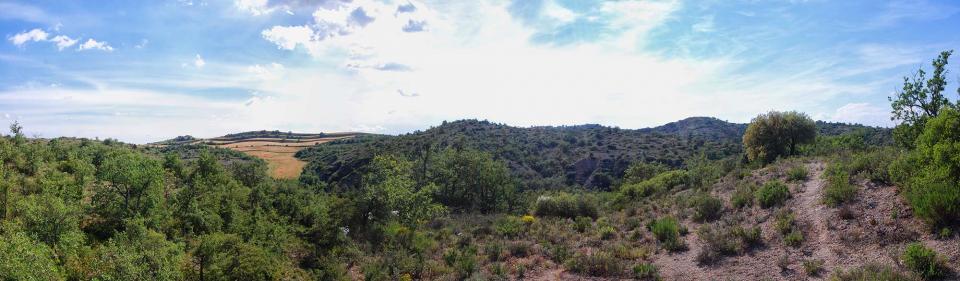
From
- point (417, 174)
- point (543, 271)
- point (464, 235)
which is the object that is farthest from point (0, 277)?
point (417, 174)

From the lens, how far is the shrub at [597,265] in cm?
1709

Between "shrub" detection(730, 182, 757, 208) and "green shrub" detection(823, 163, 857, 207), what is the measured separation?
2976 millimetres

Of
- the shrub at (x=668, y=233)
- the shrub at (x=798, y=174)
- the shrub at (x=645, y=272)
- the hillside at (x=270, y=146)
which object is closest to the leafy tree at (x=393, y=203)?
the shrub at (x=668, y=233)

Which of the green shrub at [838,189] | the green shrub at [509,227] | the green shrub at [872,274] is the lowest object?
the green shrub at [509,227]

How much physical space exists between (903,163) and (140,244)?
25.1 m

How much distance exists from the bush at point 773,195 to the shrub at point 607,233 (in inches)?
252

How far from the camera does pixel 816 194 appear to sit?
18953 millimetres

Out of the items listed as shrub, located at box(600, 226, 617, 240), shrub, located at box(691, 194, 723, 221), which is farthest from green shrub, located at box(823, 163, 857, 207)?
shrub, located at box(600, 226, 617, 240)

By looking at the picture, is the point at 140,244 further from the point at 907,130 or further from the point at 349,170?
the point at 349,170

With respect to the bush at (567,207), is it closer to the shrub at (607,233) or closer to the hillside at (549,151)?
the shrub at (607,233)

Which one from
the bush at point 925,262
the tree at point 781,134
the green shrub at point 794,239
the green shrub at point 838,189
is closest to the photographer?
the bush at point 925,262

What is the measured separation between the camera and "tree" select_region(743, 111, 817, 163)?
3127 centimetres

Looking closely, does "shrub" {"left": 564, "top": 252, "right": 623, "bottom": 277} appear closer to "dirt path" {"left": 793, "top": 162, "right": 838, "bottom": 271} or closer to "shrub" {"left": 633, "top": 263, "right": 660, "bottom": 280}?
"shrub" {"left": 633, "top": 263, "right": 660, "bottom": 280}

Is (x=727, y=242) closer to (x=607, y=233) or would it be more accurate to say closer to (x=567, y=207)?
(x=607, y=233)
